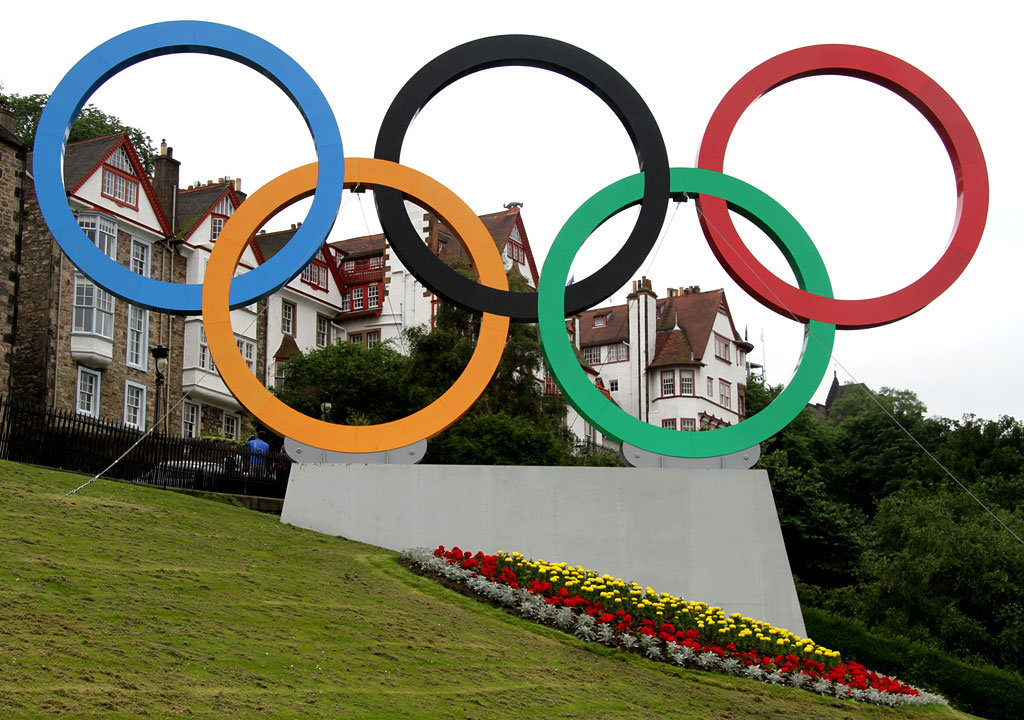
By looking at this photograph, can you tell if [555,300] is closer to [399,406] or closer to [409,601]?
[409,601]

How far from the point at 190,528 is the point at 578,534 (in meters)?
7.24

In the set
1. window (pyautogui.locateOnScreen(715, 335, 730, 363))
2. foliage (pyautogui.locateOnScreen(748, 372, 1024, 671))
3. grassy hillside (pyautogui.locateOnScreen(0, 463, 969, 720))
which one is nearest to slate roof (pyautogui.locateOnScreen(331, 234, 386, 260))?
window (pyautogui.locateOnScreen(715, 335, 730, 363))

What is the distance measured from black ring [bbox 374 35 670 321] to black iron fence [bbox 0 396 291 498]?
6.90m

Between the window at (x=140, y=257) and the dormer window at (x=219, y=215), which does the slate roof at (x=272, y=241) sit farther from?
the window at (x=140, y=257)

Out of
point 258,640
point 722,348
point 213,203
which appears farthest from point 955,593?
point 722,348

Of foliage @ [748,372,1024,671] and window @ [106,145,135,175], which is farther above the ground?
window @ [106,145,135,175]

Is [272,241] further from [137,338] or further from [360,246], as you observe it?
[137,338]

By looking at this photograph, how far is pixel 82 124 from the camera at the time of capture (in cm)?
6234

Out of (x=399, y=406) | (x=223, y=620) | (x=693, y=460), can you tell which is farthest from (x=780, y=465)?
(x=223, y=620)

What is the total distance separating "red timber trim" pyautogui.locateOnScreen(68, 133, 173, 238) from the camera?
150 feet

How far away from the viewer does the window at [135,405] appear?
4719 cm

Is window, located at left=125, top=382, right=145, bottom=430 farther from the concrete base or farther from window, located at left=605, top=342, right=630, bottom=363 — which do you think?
window, located at left=605, top=342, right=630, bottom=363

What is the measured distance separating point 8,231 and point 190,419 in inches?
574

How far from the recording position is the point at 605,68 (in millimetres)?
25109
